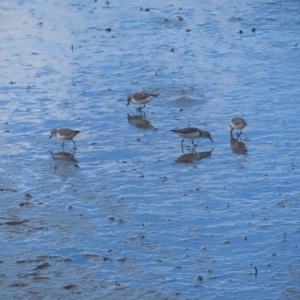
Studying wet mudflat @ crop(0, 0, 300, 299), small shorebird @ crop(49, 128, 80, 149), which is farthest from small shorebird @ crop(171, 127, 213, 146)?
small shorebird @ crop(49, 128, 80, 149)

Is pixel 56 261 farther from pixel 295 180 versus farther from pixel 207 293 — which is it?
pixel 295 180

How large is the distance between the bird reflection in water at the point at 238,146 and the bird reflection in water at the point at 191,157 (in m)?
0.47

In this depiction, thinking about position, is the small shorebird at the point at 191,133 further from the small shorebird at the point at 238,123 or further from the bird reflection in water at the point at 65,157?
the bird reflection in water at the point at 65,157

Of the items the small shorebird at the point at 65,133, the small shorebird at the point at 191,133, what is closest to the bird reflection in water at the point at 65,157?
the small shorebird at the point at 65,133

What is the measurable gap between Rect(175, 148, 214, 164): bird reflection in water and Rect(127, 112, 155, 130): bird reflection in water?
5.53 ft

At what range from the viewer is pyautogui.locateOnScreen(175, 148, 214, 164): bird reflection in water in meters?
17.6

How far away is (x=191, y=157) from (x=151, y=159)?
0.89 meters

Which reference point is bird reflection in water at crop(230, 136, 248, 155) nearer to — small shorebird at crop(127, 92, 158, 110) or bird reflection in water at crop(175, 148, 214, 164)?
bird reflection in water at crop(175, 148, 214, 164)

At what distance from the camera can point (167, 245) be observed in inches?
544

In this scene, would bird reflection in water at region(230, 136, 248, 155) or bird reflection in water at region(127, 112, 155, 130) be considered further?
bird reflection in water at region(127, 112, 155, 130)

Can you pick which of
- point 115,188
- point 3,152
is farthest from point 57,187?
point 3,152

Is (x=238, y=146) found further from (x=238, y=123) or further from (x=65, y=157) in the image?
(x=65, y=157)

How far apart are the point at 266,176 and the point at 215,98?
16.0 feet

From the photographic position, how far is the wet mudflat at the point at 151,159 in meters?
13.0
